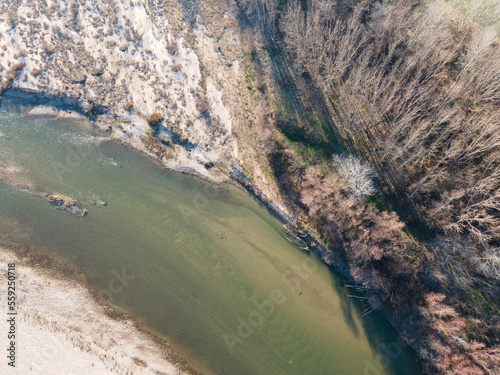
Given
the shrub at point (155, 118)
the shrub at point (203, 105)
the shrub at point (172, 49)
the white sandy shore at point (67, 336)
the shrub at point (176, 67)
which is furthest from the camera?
the shrub at point (172, 49)

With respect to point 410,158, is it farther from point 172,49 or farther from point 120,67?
point 120,67

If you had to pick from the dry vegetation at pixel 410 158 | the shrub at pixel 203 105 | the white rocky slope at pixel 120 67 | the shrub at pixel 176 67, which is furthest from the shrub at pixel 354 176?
the shrub at pixel 176 67

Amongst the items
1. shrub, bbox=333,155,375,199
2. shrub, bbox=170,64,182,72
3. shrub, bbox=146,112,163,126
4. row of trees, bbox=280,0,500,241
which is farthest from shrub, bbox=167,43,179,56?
shrub, bbox=333,155,375,199

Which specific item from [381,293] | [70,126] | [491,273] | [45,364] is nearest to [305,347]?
[381,293]

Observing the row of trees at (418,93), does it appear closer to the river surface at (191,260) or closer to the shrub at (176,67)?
the shrub at (176,67)

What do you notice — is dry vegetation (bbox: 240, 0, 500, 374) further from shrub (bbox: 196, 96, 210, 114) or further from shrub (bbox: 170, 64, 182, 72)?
shrub (bbox: 170, 64, 182, 72)

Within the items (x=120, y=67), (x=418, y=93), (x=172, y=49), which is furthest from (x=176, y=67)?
(x=418, y=93)

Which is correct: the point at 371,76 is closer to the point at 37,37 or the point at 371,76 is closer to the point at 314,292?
the point at 314,292
